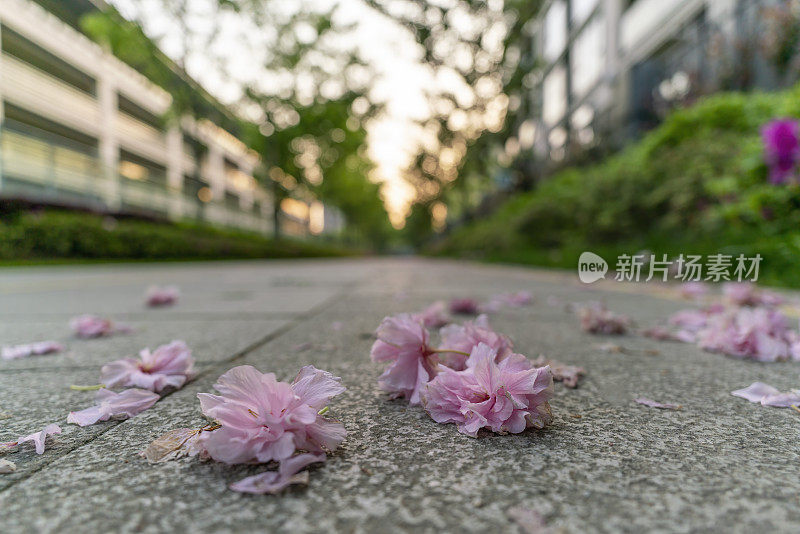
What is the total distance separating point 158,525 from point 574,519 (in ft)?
1.49

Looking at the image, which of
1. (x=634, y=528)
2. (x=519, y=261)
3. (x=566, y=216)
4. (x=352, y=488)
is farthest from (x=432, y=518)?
(x=519, y=261)

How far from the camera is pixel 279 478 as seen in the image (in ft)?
1.84

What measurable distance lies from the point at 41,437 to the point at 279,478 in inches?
17.0

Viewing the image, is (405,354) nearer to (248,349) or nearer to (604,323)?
(248,349)

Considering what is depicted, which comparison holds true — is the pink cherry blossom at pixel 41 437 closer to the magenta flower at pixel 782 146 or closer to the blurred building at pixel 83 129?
the magenta flower at pixel 782 146

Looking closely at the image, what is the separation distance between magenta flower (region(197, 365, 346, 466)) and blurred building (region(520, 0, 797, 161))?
7646 mm

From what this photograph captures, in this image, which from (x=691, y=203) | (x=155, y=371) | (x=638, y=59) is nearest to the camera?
(x=155, y=371)

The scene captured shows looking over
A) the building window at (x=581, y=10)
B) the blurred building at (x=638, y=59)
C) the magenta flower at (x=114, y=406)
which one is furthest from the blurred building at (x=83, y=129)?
the building window at (x=581, y=10)

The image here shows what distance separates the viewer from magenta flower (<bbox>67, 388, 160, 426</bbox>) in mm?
776

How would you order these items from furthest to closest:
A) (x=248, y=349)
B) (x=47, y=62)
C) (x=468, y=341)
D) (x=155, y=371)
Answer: (x=47, y=62) → (x=248, y=349) → (x=155, y=371) → (x=468, y=341)

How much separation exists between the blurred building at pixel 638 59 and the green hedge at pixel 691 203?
5.12 feet

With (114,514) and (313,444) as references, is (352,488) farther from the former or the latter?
(114,514)

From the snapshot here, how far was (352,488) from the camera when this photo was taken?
0.54 metres

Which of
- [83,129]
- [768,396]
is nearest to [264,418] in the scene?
[768,396]
